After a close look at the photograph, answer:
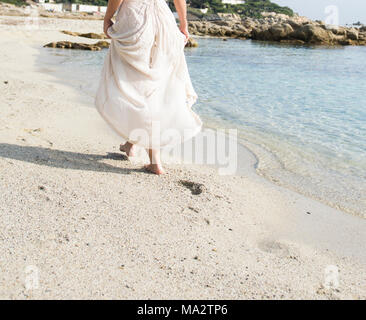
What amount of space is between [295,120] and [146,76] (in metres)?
3.80

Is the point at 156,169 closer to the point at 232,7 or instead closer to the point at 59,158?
the point at 59,158

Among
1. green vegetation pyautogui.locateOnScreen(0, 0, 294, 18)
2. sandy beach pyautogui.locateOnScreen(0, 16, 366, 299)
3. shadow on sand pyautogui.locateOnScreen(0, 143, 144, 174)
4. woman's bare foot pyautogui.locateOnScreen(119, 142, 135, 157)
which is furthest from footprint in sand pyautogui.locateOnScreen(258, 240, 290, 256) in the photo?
green vegetation pyautogui.locateOnScreen(0, 0, 294, 18)

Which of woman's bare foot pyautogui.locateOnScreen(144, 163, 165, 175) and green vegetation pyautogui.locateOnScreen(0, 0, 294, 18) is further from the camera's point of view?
green vegetation pyautogui.locateOnScreen(0, 0, 294, 18)

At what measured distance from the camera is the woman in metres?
3.34

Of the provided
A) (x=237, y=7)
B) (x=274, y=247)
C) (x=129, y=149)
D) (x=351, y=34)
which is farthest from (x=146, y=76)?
(x=237, y=7)

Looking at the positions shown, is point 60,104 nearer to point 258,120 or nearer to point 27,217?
point 258,120

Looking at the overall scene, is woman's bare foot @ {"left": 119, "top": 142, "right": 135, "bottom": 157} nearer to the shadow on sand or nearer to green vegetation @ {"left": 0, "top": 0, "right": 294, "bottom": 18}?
the shadow on sand

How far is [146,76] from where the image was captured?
11.4 ft

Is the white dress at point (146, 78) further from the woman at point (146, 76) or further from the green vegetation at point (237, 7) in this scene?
the green vegetation at point (237, 7)

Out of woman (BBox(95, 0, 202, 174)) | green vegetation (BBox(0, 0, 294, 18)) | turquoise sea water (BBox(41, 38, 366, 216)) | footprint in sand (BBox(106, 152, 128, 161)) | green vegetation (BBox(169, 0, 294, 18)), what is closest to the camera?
woman (BBox(95, 0, 202, 174))

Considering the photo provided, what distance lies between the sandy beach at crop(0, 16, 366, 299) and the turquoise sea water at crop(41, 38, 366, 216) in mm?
441

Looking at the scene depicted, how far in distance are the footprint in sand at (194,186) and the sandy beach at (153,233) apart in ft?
0.14
